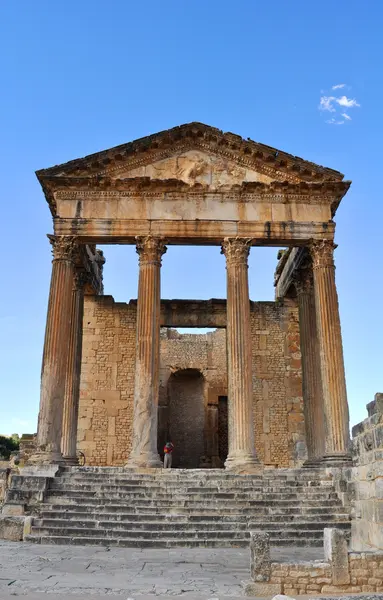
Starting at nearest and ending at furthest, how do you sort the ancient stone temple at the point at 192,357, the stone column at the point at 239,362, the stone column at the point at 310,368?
the ancient stone temple at the point at 192,357 < the stone column at the point at 239,362 < the stone column at the point at 310,368

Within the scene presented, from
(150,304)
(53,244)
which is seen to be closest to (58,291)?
(53,244)

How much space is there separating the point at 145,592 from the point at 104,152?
1389 centimetres

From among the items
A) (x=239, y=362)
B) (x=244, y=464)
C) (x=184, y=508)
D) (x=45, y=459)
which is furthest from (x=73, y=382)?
(x=184, y=508)

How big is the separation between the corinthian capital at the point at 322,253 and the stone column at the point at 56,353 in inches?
292

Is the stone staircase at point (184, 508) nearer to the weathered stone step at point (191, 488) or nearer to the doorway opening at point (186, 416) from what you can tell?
the weathered stone step at point (191, 488)

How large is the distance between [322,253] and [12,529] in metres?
11.5

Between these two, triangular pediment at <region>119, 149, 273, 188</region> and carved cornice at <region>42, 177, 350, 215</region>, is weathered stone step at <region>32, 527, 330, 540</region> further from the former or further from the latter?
triangular pediment at <region>119, 149, 273, 188</region>

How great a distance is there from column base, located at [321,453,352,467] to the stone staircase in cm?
60

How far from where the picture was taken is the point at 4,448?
1539 inches

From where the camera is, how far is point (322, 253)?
58.7 ft

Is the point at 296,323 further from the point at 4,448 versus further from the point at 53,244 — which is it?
the point at 4,448

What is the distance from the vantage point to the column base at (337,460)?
1542 cm

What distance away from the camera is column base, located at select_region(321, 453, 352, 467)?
15.4 metres

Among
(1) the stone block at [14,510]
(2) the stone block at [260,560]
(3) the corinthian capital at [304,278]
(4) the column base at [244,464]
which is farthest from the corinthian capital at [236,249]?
(2) the stone block at [260,560]
